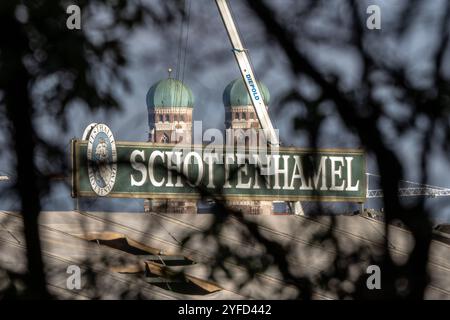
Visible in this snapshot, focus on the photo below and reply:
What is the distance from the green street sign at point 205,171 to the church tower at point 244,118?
0.27 feet

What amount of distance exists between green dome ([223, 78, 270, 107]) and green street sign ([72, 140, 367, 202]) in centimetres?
28

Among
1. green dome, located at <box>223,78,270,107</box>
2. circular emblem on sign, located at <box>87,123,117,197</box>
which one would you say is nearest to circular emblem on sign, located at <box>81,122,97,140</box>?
circular emblem on sign, located at <box>87,123,117,197</box>

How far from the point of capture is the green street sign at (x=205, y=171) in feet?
11.2

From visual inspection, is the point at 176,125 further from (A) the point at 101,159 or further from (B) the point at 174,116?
(A) the point at 101,159

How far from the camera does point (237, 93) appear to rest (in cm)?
379

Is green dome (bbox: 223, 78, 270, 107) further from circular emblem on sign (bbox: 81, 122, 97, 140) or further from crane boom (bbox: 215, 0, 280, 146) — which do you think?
circular emblem on sign (bbox: 81, 122, 97, 140)

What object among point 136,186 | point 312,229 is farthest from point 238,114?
point 312,229

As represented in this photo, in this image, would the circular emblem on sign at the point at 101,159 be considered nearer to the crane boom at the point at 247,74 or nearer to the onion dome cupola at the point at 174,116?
the onion dome cupola at the point at 174,116

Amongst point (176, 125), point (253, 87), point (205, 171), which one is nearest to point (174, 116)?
point (176, 125)

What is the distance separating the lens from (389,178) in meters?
2.93

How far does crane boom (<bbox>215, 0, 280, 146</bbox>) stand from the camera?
11.1ft

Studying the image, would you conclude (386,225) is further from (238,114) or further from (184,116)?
(238,114)

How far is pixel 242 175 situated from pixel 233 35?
2.18 ft
